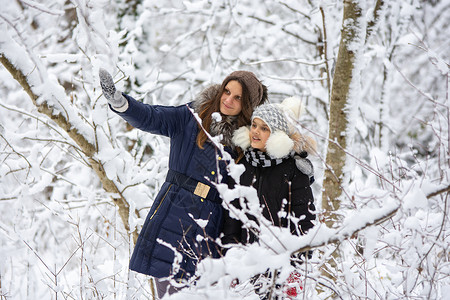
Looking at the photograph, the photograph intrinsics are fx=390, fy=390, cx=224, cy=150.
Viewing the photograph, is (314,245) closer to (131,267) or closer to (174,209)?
(174,209)

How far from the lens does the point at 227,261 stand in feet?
4.31

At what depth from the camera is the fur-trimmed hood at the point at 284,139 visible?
2.07 meters

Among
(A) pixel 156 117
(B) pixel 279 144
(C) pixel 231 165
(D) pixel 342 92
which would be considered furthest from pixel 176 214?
(D) pixel 342 92

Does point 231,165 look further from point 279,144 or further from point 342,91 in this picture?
point 342,91

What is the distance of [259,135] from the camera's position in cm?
215

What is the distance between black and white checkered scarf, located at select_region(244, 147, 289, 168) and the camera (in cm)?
215

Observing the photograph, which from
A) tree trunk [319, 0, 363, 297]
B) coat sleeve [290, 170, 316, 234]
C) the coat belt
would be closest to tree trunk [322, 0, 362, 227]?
tree trunk [319, 0, 363, 297]

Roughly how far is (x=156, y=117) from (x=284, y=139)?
2.31 ft

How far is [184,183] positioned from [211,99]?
52 centimetres

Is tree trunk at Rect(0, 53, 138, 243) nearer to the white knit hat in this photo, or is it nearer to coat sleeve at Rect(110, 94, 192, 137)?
coat sleeve at Rect(110, 94, 192, 137)

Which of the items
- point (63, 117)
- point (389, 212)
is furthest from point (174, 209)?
point (389, 212)

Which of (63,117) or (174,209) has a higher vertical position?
(63,117)

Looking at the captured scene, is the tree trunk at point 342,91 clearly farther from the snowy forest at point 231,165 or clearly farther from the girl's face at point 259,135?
the girl's face at point 259,135

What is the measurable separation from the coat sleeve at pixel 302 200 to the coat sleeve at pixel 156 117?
73cm
